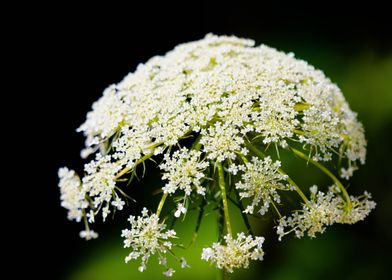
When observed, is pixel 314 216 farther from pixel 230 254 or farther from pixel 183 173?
pixel 183 173

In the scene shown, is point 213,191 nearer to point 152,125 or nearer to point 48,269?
point 152,125

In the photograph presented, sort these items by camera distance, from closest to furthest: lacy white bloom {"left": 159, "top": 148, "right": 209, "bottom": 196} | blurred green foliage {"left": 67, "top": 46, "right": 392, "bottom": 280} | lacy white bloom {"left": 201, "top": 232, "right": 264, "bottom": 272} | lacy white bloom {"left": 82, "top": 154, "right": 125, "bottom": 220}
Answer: lacy white bloom {"left": 201, "top": 232, "right": 264, "bottom": 272}, lacy white bloom {"left": 159, "top": 148, "right": 209, "bottom": 196}, lacy white bloom {"left": 82, "top": 154, "right": 125, "bottom": 220}, blurred green foliage {"left": 67, "top": 46, "right": 392, "bottom": 280}

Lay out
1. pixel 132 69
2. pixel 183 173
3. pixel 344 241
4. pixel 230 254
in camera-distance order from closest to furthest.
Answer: pixel 230 254
pixel 183 173
pixel 344 241
pixel 132 69

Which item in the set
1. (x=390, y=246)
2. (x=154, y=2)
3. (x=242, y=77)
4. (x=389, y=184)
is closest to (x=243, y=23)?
(x=154, y=2)

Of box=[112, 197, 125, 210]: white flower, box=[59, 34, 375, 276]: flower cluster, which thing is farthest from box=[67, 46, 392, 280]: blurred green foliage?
Answer: box=[112, 197, 125, 210]: white flower

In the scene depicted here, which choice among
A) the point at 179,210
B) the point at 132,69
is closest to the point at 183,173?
the point at 179,210

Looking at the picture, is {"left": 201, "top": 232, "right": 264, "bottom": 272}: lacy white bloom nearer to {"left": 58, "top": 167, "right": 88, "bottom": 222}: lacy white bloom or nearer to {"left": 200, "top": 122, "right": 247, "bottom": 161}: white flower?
{"left": 200, "top": 122, "right": 247, "bottom": 161}: white flower
